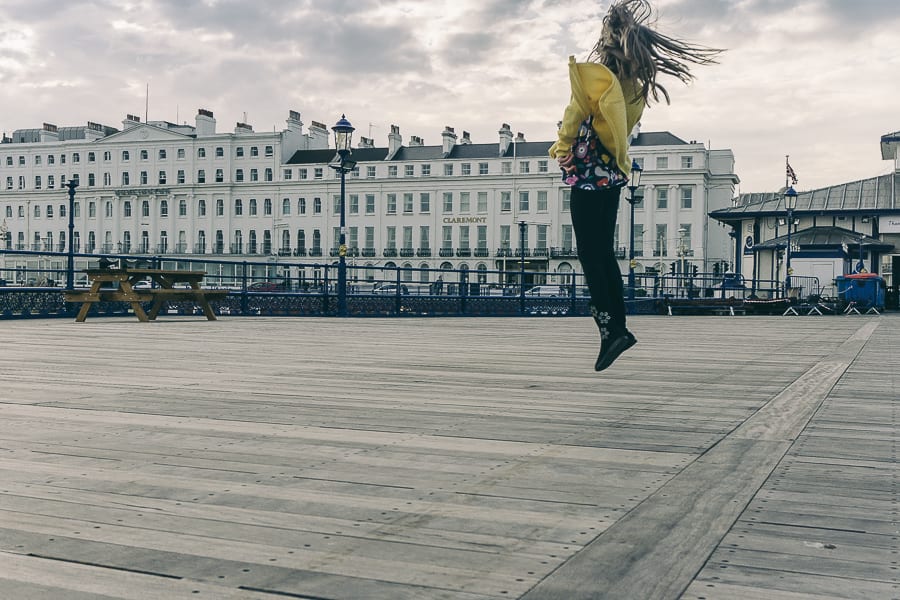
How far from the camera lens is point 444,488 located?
2643 mm

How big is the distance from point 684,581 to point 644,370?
187 inches

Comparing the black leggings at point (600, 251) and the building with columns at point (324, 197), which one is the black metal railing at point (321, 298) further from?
the building with columns at point (324, 197)

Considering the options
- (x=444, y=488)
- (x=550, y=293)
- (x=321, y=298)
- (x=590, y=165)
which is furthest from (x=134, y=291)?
(x=550, y=293)

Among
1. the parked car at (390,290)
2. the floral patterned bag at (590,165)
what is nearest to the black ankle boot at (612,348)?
the floral patterned bag at (590,165)

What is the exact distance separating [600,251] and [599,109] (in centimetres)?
78

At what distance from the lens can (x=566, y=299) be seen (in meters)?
25.6

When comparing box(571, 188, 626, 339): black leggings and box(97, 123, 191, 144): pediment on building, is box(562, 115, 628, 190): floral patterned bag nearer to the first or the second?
box(571, 188, 626, 339): black leggings

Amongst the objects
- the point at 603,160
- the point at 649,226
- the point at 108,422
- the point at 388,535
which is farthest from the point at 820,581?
the point at 649,226

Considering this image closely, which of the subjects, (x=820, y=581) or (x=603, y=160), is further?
(x=603, y=160)

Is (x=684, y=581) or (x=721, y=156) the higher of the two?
(x=721, y=156)

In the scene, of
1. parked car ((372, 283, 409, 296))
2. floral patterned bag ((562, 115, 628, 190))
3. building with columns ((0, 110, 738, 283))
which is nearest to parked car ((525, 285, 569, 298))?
parked car ((372, 283, 409, 296))

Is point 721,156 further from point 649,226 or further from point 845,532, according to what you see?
point 845,532

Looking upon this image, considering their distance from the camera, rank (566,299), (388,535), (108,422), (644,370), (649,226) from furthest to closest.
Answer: (649,226)
(566,299)
(644,370)
(108,422)
(388,535)

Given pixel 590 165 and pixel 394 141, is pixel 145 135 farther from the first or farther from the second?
pixel 590 165
